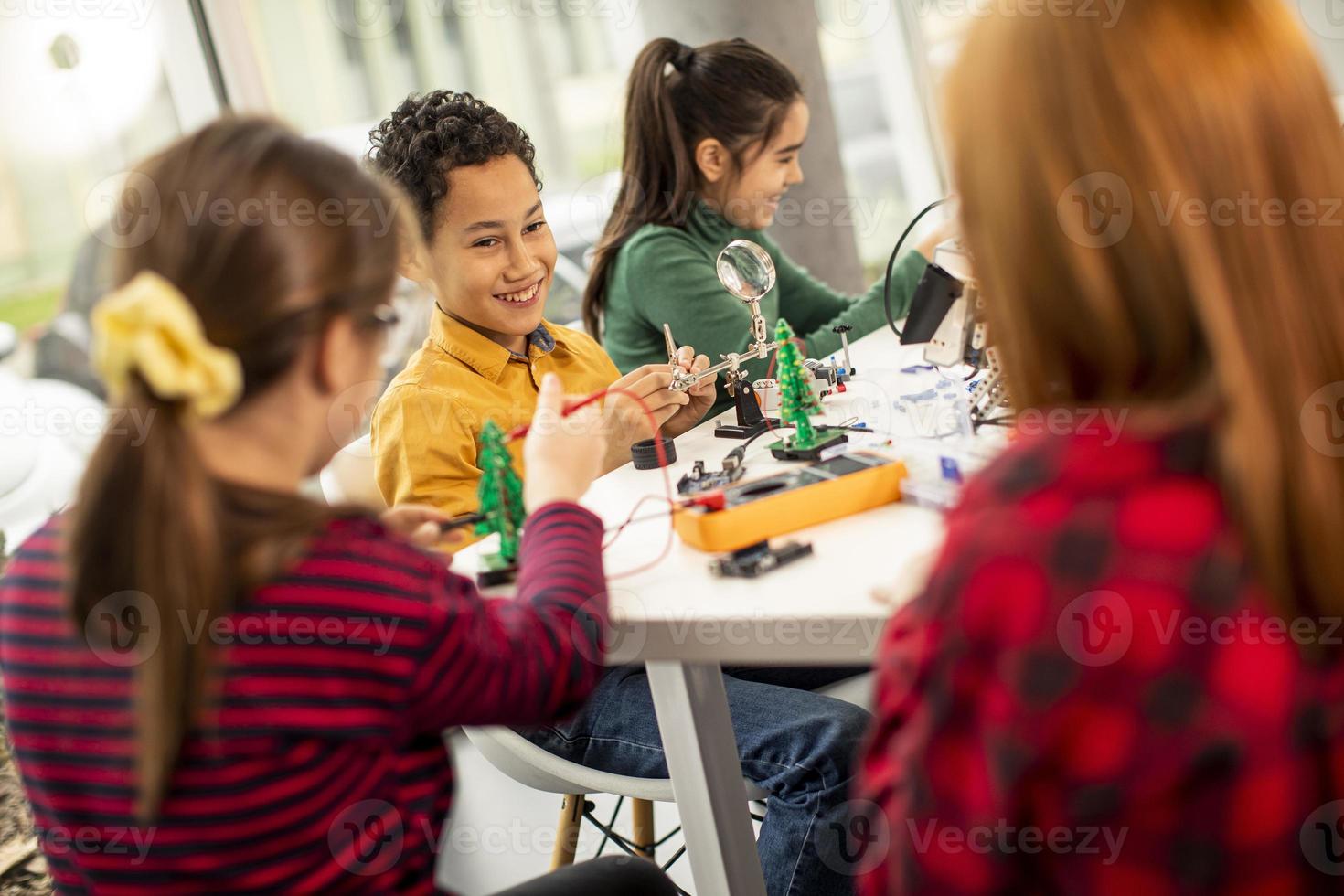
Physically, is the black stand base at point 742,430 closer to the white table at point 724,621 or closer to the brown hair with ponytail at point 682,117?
the white table at point 724,621

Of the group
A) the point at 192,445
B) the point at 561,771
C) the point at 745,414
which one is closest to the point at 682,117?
Answer: the point at 745,414

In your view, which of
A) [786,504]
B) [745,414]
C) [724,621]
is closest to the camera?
[724,621]

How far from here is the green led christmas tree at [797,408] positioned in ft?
4.90

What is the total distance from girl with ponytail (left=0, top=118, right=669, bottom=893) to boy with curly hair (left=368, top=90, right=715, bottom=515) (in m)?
0.82

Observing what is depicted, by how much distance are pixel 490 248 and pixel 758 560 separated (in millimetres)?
948

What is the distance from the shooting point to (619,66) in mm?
3604

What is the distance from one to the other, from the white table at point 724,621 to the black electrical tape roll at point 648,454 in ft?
0.38

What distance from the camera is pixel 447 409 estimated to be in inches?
71.1

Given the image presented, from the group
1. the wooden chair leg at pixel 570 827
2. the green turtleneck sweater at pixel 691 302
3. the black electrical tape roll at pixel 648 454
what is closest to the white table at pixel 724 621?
the black electrical tape roll at pixel 648 454

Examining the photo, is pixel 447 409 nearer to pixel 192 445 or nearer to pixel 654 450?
pixel 654 450

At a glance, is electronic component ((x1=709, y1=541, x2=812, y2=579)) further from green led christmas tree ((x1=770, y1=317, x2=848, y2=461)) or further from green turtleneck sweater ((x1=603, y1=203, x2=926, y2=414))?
green turtleneck sweater ((x1=603, y1=203, x2=926, y2=414))

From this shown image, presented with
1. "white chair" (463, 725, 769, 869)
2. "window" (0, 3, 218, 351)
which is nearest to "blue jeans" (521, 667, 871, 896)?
"white chair" (463, 725, 769, 869)

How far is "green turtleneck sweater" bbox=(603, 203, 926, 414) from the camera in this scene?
2.26m

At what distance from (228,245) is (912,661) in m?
0.58
